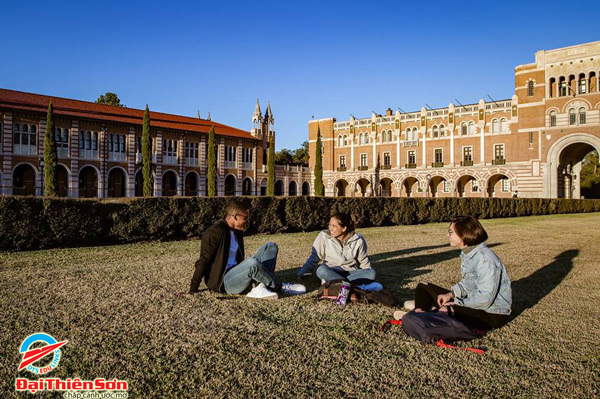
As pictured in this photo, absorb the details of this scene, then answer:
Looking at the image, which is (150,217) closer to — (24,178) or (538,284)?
(538,284)

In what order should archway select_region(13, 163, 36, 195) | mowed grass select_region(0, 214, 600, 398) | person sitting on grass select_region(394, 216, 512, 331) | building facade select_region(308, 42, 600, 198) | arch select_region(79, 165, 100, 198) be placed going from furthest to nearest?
building facade select_region(308, 42, 600, 198) < arch select_region(79, 165, 100, 198) < archway select_region(13, 163, 36, 195) < person sitting on grass select_region(394, 216, 512, 331) < mowed grass select_region(0, 214, 600, 398)

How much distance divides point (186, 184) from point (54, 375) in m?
41.9

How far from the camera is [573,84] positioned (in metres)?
40.1

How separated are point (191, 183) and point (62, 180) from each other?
1279 centimetres

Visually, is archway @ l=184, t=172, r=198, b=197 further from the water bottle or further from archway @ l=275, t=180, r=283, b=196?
the water bottle

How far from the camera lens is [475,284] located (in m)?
4.30

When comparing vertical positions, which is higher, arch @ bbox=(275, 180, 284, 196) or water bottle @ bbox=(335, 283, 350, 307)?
arch @ bbox=(275, 180, 284, 196)

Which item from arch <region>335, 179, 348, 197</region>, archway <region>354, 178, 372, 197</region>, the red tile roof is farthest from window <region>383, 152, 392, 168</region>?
the red tile roof

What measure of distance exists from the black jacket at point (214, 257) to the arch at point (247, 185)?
143ft

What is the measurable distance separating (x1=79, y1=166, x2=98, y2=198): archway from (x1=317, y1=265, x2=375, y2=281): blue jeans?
3611 cm

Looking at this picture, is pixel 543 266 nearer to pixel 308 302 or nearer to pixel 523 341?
pixel 523 341

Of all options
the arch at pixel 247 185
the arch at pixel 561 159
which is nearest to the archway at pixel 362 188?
the arch at pixel 247 185

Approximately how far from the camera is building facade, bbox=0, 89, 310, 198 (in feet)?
106

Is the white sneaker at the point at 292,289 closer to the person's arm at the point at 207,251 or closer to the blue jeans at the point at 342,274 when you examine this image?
the blue jeans at the point at 342,274
